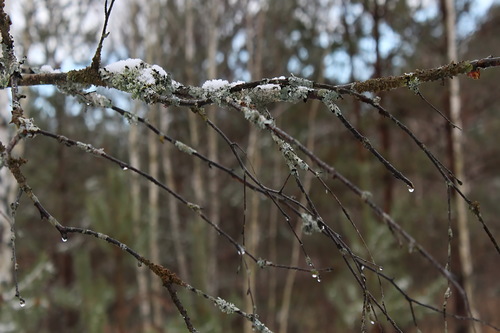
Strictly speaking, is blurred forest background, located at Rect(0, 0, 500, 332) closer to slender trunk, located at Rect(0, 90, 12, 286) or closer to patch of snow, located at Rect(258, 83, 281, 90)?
slender trunk, located at Rect(0, 90, 12, 286)

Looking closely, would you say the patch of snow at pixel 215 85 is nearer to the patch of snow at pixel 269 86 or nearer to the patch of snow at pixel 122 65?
the patch of snow at pixel 269 86

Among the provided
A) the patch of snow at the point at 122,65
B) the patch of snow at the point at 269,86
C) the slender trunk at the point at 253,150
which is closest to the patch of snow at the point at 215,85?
the patch of snow at the point at 269,86

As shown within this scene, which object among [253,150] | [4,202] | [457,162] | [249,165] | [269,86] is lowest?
[269,86]

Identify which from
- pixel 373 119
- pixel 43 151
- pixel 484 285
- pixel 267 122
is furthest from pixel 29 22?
pixel 484 285

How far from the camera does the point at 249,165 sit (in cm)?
968

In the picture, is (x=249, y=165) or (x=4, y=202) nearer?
(x=4, y=202)

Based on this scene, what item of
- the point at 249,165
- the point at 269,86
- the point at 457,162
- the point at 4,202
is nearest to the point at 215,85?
the point at 269,86

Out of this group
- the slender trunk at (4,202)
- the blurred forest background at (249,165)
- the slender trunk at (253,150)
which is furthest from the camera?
the slender trunk at (253,150)

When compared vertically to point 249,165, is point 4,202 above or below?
below

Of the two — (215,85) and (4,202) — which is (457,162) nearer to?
(4,202)

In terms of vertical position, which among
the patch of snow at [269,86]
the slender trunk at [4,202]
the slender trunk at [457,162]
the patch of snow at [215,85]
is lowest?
the patch of snow at [269,86]

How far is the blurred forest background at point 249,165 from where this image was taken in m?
5.37

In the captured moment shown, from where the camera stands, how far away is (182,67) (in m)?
10.3

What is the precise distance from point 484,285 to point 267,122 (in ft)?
48.4
